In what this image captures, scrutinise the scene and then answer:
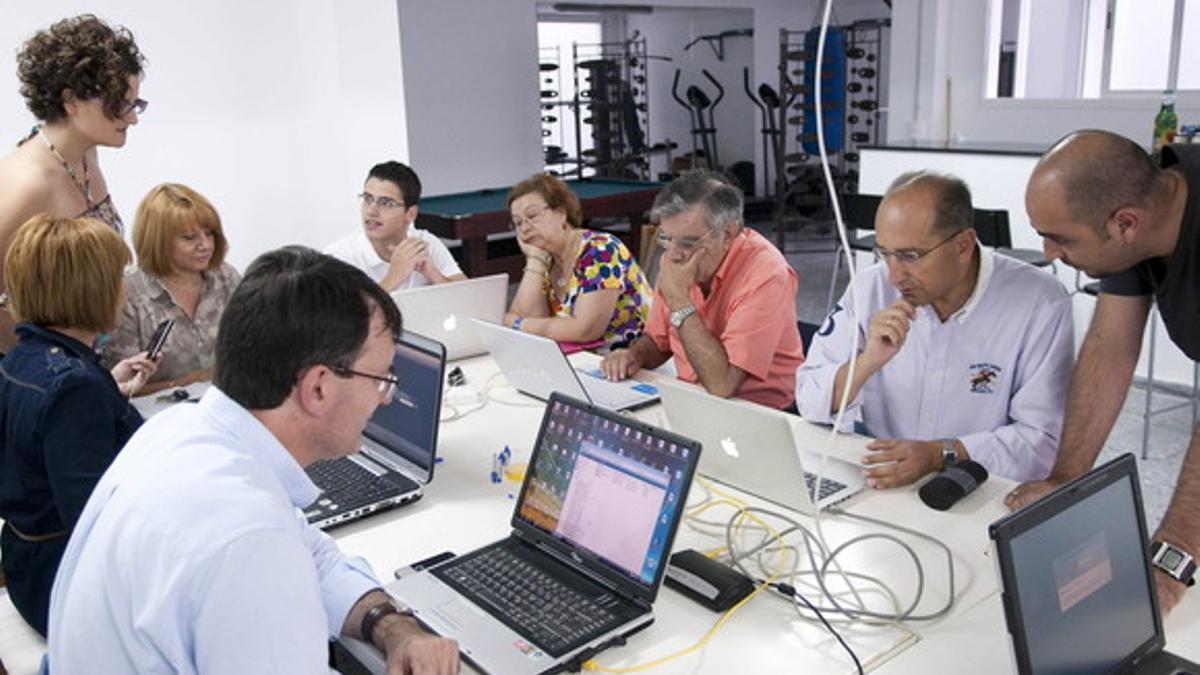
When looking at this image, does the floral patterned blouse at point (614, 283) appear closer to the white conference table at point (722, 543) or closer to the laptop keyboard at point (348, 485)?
the white conference table at point (722, 543)

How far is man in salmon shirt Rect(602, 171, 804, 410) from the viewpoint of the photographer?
2.37 meters

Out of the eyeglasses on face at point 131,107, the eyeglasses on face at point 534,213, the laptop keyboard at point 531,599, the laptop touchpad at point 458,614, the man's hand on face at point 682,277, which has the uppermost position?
the eyeglasses on face at point 131,107

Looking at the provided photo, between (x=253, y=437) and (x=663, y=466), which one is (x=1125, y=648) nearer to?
(x=663, y=466)

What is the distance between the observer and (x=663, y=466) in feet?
4.38

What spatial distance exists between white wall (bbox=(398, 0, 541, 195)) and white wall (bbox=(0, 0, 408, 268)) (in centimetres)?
332

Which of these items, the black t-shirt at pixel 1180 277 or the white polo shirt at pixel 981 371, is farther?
the white polo shirt at pixel 981 371

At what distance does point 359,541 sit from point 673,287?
3.59ft

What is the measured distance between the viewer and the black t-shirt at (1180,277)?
163 centimetres

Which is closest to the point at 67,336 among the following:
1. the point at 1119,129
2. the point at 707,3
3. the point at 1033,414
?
the point at 1033,414

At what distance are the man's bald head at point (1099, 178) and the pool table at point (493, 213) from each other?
4148mm

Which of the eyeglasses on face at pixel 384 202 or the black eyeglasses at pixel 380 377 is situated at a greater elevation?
the eyeglasses on face at pixel 384 202

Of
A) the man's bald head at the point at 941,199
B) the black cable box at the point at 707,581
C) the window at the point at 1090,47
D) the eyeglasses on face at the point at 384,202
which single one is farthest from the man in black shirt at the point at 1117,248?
the window at the point at 1090,47

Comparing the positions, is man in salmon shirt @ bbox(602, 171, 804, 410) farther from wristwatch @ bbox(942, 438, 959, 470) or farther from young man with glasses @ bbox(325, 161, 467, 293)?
young man with glasses @ bbox(325, 161, 467, 293)

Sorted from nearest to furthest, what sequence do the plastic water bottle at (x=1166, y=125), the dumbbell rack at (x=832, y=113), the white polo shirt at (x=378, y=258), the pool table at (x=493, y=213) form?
the white polo shirt at (x=378, y=258)
the plastic water bottle at (x=1166, y=125)
the pool table at (x=493, y=213)
the dumbbell rack at (x=832, y=113)
